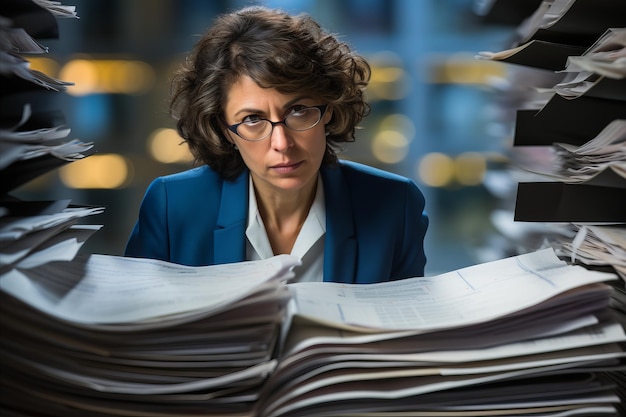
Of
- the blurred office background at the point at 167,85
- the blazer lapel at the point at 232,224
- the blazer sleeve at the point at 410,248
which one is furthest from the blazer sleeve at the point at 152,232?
the blurred office background at the point at 167,85

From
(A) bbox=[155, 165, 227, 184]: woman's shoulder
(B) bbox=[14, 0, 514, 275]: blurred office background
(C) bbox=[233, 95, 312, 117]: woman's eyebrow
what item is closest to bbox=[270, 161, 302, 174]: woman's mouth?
(C) bbox=[233, 95, 312, 117]: woman's eyebrow

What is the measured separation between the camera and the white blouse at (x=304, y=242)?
4.59ft

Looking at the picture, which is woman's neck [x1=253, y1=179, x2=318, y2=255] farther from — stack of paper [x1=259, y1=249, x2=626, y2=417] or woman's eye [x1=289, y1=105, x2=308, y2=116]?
stack of paper [x1=259, y1=249, x2=626, y2=417]

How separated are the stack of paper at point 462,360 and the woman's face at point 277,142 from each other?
68 centimetres

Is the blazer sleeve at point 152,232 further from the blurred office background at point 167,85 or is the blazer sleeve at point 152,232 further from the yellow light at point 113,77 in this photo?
the yellow light at point 113,77

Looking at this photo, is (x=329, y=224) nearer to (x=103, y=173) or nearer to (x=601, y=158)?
(x=601, y=158)

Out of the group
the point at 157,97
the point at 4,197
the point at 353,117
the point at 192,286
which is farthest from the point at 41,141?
the point at 157,97

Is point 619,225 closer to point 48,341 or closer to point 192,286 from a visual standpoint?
point 192,286

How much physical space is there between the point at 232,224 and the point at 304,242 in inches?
6.5

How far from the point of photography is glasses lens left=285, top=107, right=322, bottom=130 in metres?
1.30

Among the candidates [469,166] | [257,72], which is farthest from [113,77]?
[257,72]

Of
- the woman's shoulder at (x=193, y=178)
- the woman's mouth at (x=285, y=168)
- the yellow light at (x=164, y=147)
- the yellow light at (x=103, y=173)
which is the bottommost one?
the yellow light at (x=103, y=173)

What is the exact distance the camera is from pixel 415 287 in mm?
745

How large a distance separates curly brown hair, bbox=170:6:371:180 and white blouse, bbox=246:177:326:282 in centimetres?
14
